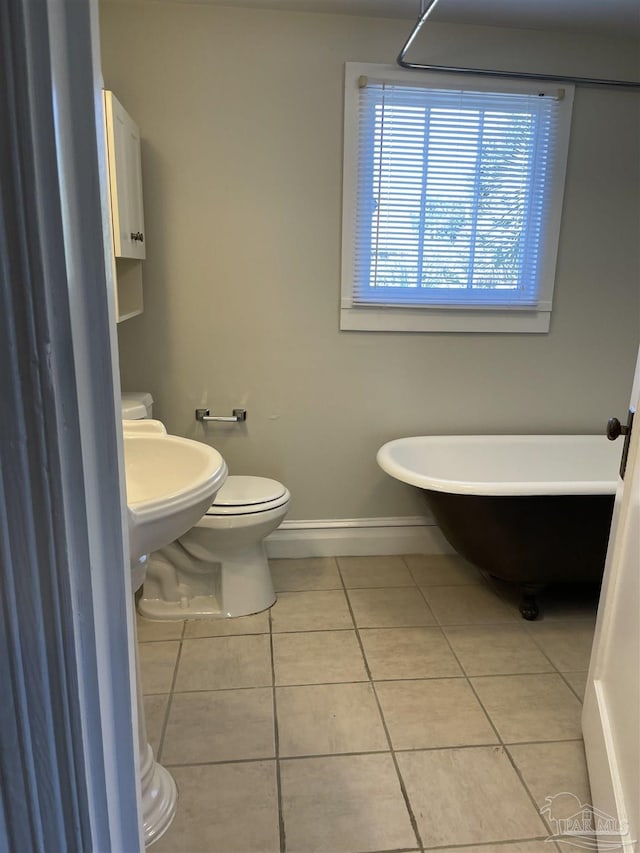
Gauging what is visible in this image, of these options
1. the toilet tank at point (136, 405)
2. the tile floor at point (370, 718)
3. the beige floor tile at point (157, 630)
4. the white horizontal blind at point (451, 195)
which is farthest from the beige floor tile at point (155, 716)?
the white horizontal blind at point (451, 195)

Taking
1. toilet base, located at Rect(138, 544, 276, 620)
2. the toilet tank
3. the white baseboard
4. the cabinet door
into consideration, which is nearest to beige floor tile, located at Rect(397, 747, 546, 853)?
toilet base, located at Rect(138, 544, 276, 620)

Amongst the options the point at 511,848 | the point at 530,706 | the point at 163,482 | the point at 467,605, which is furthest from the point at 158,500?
the point at 467,605

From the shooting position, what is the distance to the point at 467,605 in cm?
235

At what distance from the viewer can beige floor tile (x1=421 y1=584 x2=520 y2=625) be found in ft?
7.39

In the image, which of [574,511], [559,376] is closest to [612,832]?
[574,511]

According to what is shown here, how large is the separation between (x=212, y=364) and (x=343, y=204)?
862mm

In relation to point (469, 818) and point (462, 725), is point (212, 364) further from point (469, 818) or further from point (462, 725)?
point (469, 818)

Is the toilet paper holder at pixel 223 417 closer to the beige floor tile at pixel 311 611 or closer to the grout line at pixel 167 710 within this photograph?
the beige floor tile at pixel 311 611

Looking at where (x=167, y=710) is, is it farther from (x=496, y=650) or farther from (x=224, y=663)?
(x=496, y=650)

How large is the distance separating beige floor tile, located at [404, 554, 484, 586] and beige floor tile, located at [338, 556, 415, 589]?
5cm

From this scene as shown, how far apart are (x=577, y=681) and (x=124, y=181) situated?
2.22m

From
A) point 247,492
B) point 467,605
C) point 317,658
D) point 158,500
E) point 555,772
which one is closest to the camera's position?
point 158,500

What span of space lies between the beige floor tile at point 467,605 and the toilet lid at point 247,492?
780 millimetres

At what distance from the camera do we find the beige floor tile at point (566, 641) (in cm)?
201
